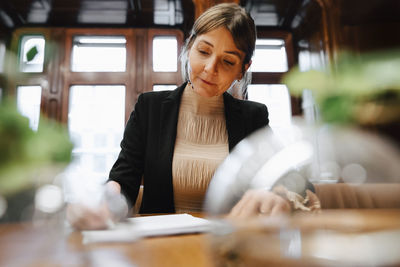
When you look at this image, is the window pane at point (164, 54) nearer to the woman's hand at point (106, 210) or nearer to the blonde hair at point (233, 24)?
the blonde hair at point (233, 24)

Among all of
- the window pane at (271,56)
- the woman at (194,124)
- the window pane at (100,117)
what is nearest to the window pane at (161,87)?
the window pane at (100,117)

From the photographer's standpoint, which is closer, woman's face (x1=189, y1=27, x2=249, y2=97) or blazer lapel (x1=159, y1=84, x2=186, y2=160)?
woman's face (x1=189, y1=27, x2=249, y2=97)

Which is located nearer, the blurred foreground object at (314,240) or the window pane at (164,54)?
the blurred foreground object at (314,240)

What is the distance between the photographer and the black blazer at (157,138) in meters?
0.72

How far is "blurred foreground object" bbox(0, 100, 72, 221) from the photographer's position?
95 mm

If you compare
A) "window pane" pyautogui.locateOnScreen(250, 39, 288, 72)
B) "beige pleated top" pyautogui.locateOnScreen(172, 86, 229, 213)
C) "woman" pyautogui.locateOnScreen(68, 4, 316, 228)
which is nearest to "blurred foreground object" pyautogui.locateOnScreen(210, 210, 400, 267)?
"woman" pyautogui.locateOnScreen(68, 4, 316, 228)

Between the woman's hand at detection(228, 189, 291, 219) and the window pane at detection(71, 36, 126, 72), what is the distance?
314 cm

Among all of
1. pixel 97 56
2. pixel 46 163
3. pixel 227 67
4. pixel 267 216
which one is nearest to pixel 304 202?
pixel 267 216

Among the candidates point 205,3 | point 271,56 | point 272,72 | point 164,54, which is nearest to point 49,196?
point 205,3

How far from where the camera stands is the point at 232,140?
0.75 metres

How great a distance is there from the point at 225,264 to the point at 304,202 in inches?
2.1

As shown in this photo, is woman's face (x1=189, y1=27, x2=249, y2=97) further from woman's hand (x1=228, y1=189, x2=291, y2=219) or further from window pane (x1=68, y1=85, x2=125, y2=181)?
window pane (x1=68, y1=85, x2=125, y2=181)

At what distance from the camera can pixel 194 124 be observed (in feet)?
2.62

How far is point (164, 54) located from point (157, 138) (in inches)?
101
